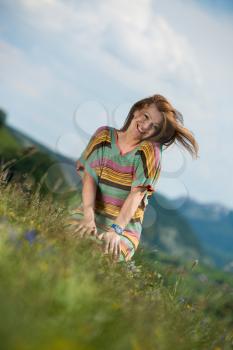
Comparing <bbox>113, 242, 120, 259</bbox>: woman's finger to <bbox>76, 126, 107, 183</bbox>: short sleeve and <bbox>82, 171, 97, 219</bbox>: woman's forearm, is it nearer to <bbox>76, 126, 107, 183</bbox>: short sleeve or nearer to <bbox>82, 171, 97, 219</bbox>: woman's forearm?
<bbox>82, 171, 97, 219</bbox>: woman's forearm

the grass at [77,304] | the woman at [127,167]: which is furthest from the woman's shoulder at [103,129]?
the grass at [77,304]

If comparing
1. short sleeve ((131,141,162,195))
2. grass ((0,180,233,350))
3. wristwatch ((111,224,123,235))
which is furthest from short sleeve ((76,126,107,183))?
grass ((0,180,233,350))

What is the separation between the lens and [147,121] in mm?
7027

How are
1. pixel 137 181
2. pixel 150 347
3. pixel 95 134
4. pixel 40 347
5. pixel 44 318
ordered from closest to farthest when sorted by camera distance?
pixel 40 347
pixel 44 318
pixel 150 347
pixel 137 181
pixel 95 134

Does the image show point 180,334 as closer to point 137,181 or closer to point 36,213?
point 36,213

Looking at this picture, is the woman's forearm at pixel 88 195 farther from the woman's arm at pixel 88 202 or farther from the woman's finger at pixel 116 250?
the woman's finger at pixel 116 250

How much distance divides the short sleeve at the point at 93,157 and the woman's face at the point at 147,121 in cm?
49

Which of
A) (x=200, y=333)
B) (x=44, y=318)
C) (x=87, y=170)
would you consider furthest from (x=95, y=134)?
(x=44, y=318)

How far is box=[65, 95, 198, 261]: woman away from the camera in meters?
7.00

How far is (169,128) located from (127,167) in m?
0.63

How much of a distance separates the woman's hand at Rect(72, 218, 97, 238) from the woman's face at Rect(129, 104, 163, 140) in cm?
109

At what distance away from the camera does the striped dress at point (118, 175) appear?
23.1 ft

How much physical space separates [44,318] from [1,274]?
57 centimetres

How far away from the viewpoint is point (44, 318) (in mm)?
3383
